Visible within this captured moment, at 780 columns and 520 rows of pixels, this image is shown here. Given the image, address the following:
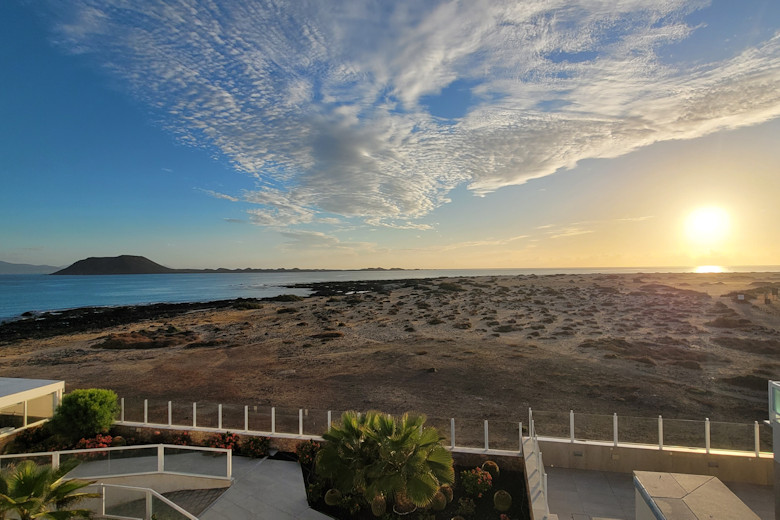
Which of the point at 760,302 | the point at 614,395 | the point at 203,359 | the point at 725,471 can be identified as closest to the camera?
the point at 725,471

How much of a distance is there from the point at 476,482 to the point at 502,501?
0.87 meters

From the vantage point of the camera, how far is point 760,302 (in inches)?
2505

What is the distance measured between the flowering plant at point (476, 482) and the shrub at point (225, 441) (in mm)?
8151

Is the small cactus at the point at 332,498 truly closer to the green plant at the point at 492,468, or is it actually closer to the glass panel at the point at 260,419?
the glass panel at the point at 260,419

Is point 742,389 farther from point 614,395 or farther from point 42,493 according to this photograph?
point 42,493

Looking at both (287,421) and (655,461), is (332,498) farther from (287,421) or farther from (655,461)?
(655,461)

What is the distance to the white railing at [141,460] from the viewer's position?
11.3 m

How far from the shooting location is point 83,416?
15.4 meters

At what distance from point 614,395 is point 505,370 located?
22.8 feet

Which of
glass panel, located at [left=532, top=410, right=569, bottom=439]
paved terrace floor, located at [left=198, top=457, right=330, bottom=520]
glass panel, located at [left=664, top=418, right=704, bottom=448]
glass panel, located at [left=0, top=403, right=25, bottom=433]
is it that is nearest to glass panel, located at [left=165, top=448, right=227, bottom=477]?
paved terrace floor, located at [left=198, top=457, right=330, bottom=520]

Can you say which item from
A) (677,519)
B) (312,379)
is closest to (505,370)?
(312,379)

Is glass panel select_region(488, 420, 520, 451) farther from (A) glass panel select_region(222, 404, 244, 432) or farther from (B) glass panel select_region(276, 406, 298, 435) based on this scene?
(A) glass panel select_region(222, 404, 244, 432)

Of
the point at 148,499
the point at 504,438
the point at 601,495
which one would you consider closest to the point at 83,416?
the point at 148,499

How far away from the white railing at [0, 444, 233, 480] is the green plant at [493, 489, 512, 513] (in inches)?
314
